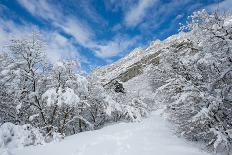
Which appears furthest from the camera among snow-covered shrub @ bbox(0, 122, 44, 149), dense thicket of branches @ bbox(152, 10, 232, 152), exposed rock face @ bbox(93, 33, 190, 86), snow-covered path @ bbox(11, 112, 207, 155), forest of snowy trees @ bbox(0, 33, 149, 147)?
exposed rock face @ bbox(93, 33, 190, 86)

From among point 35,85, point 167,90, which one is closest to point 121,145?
point 167,90

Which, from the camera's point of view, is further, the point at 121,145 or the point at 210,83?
the point at 121,145

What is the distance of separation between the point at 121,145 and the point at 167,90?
405cm

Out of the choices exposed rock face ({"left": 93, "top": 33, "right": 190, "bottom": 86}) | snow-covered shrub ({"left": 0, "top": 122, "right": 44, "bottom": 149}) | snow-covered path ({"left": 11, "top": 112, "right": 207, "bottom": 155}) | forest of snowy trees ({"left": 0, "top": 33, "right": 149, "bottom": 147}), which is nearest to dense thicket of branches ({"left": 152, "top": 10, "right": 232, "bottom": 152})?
snow-covered path ({"left": 11, "top": 112, "right": 207, "bottom": 155})

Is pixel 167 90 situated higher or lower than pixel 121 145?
higher

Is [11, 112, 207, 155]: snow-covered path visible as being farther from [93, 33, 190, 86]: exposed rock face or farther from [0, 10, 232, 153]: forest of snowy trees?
[93, 33, 190, 86]: exposed rock face

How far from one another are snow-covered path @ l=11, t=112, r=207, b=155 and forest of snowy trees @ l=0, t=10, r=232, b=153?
0.66m

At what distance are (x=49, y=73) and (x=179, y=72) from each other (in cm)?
757

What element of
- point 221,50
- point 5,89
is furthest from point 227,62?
point 5,89

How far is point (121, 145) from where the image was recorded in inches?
422

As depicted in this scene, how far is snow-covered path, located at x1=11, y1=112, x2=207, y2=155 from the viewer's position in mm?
10070

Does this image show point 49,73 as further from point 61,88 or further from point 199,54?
point 199,54

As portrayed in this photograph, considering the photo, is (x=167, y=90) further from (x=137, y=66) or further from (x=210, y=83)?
(x=137, y=66)

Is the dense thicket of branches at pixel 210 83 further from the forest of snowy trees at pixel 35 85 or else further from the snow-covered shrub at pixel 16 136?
the snow-covered shrub at pixel 16 136
